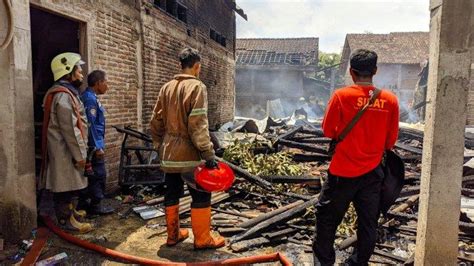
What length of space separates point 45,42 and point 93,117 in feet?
7.27

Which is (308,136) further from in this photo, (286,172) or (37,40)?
(37,40)

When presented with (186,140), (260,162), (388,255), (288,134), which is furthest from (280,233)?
(288,134)

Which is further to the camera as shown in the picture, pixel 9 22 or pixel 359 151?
pixel 9 22

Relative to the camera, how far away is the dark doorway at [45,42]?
5.77 m

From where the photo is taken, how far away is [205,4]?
1209cm

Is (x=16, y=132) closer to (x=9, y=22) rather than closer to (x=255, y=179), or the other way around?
(x=9, y=22)

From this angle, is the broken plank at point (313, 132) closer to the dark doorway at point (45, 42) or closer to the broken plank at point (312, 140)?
the broken plank at point (312, 140)

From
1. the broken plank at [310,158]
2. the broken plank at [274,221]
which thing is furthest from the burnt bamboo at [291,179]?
the broken plank at [310,158]

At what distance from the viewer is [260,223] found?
176 inches

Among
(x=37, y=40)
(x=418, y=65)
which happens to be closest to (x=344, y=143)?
(x=37, y=40)

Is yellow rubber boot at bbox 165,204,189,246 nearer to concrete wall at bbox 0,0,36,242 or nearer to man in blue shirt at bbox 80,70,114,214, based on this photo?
man in blue shirt at bbox 80,70,114,214

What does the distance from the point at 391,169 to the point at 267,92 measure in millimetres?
22934

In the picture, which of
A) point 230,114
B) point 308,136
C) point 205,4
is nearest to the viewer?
point 308,136

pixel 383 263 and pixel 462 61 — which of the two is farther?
pixel 383 263
